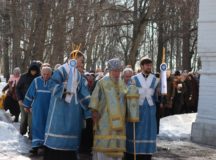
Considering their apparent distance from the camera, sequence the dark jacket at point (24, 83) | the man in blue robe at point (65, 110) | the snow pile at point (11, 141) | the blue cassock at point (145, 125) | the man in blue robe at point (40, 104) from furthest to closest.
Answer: the dark jacket at point (24, 83) < the snow pile at point (11, 141) < the man in blue robe at point (40, 104) < the blue cassock at point (145, 125) < the man in blue robe at point (65, 110)

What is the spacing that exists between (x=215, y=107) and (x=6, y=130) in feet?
14.9

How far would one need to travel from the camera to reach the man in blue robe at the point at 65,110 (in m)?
7.43

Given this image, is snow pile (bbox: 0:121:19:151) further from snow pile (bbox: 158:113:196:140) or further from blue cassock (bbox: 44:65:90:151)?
snow pile (bbox: 158:113:196:140)

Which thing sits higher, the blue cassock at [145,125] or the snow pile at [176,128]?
the blue cassock at [145,125]

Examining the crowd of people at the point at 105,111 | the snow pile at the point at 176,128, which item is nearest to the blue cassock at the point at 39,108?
the crowd of people at the point at 105,111

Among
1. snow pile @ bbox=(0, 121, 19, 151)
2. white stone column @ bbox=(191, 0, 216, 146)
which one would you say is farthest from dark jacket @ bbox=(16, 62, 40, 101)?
white stone column @ bbox=(191, 0, 216, 146)

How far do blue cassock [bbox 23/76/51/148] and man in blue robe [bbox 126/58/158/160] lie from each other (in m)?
1.72

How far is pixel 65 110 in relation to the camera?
24.5 ft

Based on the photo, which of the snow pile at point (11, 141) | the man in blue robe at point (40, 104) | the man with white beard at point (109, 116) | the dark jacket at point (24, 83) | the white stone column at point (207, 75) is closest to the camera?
the man with white beard at point (109, 116)

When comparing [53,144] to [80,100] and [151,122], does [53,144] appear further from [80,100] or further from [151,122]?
[151,122]

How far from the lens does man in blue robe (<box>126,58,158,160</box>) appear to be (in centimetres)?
796

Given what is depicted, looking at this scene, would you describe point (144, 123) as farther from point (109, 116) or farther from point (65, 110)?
point (65, 110)

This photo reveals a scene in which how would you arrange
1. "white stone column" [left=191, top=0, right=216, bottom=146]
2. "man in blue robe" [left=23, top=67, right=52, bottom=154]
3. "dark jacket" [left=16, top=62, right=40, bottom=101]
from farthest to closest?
"white stone column" [left=191, top=0, right=216, bottom=146] < "dark jacket" [left=16, top=62, right=40, bottom=101] < "man in blue robe" [left=23, top=67, right=52, bottom=154]

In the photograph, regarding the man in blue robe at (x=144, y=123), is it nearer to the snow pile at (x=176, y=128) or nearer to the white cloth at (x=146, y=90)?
the white cloth at (x=146, y=90)
